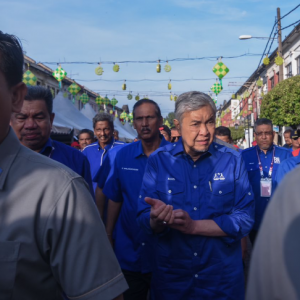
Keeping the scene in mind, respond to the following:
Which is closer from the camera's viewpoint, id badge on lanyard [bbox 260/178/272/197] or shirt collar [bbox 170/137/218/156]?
shirt collar [bbox 170/137/218/156]

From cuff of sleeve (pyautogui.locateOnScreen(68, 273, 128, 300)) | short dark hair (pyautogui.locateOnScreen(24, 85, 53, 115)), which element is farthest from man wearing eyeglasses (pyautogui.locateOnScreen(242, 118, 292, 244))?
cuff of sleeve (pyautogui.locateOnScreen(68, 273, 128, 300))

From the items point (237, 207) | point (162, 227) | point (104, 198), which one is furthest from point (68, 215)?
point (104, 198)

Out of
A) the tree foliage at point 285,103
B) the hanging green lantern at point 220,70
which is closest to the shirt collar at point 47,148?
the hanging green lantern at point 220,70

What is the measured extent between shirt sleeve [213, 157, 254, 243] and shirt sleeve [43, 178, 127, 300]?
4.96ft

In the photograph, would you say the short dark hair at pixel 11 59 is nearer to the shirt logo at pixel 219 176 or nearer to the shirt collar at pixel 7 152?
the shirt collar at pixel 7 152

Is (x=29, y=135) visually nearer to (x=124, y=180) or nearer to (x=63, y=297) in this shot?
(x=124, y=180)

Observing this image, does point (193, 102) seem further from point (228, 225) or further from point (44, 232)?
point (44, 232)

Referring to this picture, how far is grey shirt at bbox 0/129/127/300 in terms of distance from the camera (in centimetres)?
148

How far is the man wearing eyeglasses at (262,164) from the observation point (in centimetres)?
608

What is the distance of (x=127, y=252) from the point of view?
13.9 ft

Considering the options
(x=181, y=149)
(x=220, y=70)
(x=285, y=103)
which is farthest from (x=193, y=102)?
(x=285, y=103)

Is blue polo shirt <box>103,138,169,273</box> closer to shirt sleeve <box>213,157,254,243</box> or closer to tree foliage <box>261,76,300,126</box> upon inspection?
shirt sleeve <box>213,157,254,243</box>

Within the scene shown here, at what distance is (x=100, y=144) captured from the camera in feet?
22.4

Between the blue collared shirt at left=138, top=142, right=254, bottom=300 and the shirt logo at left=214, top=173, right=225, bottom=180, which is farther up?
the shirt logo at left=214, top=173, right=225, bottom=180
